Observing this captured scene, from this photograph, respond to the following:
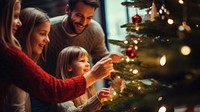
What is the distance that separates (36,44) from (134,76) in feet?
2.06

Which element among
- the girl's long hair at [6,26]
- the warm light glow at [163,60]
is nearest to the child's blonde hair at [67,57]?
the girl's long hair at [6,26]

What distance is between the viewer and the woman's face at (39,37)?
4.84 ft

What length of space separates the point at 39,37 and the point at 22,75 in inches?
13.4

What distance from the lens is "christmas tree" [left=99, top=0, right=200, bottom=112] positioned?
0.60m

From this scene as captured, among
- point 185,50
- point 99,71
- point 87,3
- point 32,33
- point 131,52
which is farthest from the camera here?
point 87,3

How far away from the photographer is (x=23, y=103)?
56.2 inches

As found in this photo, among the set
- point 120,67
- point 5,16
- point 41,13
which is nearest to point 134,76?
point 120,67

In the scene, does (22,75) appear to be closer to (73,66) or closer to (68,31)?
(73,66)

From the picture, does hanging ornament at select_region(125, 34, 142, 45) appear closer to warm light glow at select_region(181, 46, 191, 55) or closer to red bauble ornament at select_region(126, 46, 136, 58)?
red bauble ornament at select_region(126, 46, 136, 58)

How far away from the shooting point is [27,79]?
118 centimetres

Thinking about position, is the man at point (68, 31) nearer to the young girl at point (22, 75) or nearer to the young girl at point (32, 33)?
the young girl at point (32, 33)

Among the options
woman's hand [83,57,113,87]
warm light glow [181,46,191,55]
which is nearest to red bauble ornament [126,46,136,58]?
woman's hand [83,57,113,87]

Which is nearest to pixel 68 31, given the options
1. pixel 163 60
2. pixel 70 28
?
pixel 70 28

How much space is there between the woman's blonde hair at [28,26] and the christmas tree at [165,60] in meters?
0.49
